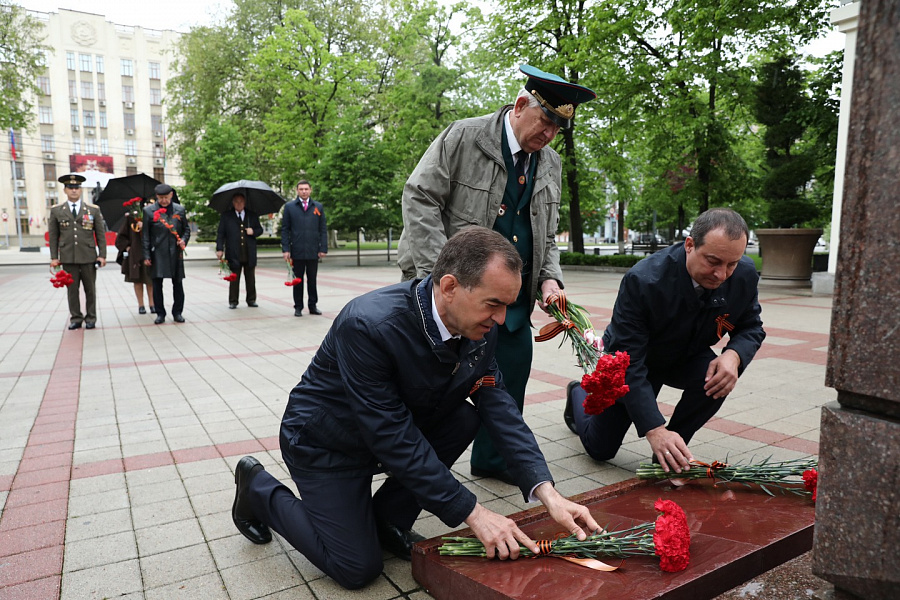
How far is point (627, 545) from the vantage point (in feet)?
6.87

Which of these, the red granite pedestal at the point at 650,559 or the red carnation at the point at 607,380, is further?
the red carnation at the point at 607,380

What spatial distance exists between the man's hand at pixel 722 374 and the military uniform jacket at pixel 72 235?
8.45 meters

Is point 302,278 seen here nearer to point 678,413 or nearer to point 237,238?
point 237,238

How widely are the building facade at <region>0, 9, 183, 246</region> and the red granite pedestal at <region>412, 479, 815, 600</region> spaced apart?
61.7m

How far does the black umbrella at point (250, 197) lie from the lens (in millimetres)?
11312

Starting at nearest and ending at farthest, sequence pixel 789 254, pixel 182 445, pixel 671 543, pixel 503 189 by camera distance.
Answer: pixel 671 543
pixel 503 189
pixel 182 445
pixel 789 254

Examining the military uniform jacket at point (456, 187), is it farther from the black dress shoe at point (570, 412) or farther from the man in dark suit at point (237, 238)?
the man in dark suit at point (237, 238)

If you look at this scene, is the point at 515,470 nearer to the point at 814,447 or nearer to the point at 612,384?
the point at 612,384

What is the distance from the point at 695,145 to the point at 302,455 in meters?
16.6

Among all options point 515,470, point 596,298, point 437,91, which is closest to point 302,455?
point 515,470

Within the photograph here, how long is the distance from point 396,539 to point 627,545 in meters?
1.00

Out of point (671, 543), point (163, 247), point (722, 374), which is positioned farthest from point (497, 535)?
point (163, 247)

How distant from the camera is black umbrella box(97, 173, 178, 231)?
36.1 feet

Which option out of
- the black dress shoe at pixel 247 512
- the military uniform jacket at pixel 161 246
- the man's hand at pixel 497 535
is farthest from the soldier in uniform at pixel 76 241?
the man's hand at pixel 497 535
